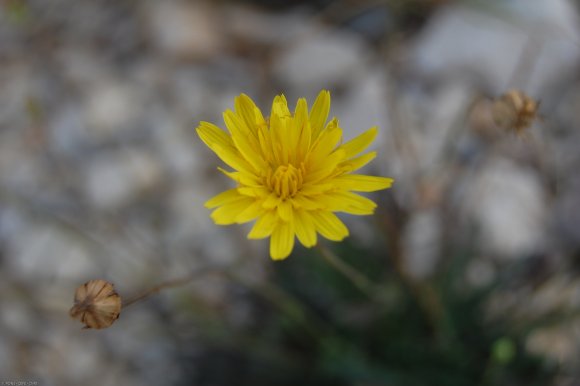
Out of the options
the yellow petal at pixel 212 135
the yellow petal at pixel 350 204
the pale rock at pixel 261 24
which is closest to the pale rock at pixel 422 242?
the yellow petal at pixel 350 204

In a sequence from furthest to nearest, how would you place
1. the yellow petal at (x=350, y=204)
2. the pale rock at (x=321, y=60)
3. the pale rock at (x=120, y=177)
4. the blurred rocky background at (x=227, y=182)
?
the pale rock at (x=321, y=60), the pale rock at (x=120, y=177), the blurred rocky background at (x=227, y=182), the yellow petal at (x=350, y=204)

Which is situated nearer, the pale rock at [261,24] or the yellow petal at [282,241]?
the yellow petal at [282,241]

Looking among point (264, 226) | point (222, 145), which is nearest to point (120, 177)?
point (222, 145)

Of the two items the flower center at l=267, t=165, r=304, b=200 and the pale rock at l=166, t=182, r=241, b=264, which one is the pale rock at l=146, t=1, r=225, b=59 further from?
the flower center at l=267, t=165, r=304, b=200

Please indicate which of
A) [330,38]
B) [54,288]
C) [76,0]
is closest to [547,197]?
[330,38]

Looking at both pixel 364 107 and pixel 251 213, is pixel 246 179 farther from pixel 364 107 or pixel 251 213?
pixel 364 107

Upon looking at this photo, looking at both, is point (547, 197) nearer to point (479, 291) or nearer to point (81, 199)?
point (479, 291)

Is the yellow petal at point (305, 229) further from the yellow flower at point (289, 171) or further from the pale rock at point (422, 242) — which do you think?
the pale rock at point (422, 242)
